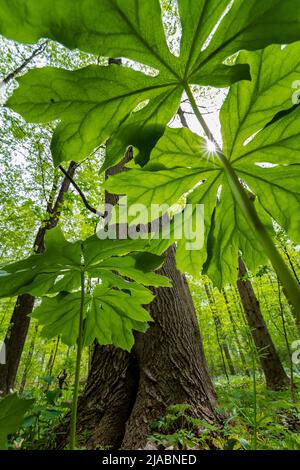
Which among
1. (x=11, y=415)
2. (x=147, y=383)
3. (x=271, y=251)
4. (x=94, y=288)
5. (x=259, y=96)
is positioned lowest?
(x=11, y=415)

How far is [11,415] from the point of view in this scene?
29.4 inches

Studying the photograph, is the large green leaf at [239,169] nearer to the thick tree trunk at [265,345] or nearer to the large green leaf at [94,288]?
the large green leaf at [94,288]

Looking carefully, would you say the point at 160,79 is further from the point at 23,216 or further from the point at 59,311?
the point at 23,216

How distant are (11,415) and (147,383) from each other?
1.44m

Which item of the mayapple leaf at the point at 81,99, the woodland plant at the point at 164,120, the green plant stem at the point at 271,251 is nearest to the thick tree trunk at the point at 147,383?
the woodland plant at the point at 164,120

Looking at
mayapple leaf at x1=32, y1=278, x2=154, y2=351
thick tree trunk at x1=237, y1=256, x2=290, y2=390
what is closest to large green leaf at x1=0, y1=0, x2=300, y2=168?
mayapple leaf at x1=32, y1=278, x2=154, y2=351

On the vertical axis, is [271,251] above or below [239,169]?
below

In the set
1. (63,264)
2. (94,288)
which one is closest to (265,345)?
(94,288)

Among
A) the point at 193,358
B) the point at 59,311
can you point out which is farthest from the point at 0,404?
the point at 193,358

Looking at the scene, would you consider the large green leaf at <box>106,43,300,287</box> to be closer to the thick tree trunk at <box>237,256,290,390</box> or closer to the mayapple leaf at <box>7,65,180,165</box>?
the mayapple leaf at <box>7,65,180,165</box>

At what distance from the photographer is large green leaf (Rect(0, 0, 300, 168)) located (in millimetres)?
576

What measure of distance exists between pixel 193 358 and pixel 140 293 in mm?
1308

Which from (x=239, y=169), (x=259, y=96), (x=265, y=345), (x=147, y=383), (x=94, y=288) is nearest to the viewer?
(x=259, y=96)

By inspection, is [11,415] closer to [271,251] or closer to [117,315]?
[117,315]
